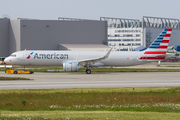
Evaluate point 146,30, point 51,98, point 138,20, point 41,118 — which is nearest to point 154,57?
point 51,98

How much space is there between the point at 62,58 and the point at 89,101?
1107 inches

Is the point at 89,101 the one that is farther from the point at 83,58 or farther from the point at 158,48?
the point at 158,48

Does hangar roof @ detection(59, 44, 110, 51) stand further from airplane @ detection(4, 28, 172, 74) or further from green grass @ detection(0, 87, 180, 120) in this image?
green grass @ detection(0, 87, 180, 120)

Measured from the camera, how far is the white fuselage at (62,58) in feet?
146

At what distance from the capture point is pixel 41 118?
11562 mm

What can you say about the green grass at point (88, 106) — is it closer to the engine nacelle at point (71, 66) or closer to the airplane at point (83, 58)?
the engine nacelle at point (71, 66)

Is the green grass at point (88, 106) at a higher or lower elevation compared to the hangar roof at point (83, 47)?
lower

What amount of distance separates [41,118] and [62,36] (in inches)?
2942

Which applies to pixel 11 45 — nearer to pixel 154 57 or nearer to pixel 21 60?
pixel 21 60

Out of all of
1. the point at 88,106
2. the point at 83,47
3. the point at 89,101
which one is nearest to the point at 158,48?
the point at 89,101

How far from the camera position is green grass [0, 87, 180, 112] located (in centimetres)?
1524

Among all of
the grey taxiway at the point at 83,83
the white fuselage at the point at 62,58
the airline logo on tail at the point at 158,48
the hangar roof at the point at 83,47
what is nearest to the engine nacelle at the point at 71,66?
the white fuselage at the point at 62,58

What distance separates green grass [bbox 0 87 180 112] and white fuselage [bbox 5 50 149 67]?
79.7 ft

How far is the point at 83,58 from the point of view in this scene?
152 feet
